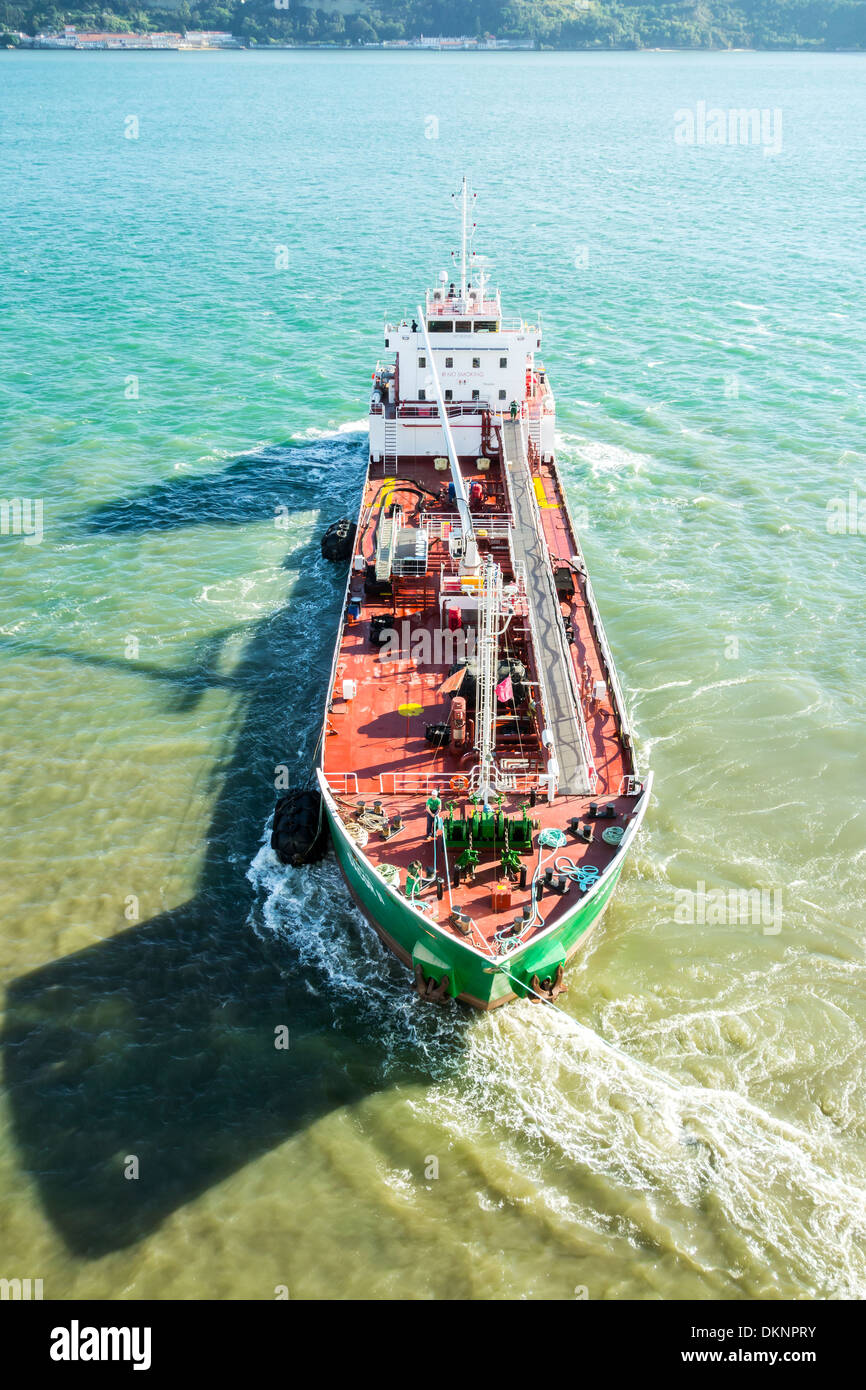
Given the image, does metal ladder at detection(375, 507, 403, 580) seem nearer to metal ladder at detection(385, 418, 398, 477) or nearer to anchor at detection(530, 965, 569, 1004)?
metal ladder at detection(385, 418, 398, 477)

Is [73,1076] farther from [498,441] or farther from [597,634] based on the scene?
[498,441]

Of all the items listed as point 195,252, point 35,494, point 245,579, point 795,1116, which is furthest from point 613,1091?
point 195,252

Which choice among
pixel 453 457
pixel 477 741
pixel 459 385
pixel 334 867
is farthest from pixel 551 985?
pixel 459 385

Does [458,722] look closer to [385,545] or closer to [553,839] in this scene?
[553,839]

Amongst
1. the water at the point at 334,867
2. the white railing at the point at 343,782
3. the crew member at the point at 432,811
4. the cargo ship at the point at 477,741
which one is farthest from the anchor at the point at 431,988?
the white railing at the point at 343,782

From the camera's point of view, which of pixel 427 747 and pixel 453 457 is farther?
pixel 453 457

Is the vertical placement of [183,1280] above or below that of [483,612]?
below
